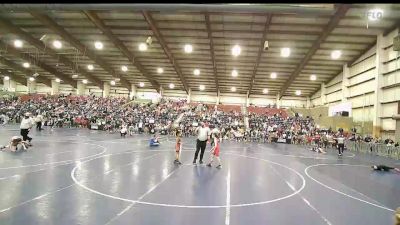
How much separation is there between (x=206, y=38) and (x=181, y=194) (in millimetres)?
25122

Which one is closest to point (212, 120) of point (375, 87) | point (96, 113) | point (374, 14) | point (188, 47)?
point (188, 47)

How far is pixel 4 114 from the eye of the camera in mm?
41125

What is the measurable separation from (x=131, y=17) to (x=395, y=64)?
2299 cm

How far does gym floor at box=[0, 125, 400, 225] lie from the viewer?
21.5 ft

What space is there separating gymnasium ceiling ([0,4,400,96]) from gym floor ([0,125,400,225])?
34.7ft

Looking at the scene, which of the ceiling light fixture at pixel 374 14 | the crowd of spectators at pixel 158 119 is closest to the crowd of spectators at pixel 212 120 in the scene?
the crowd of spectators at pixel 158 119

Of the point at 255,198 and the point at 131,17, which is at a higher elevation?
the point at 131,17

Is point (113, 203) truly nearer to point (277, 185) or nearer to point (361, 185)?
point (277, 185)

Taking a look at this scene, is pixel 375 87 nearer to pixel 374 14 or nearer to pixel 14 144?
pixel 374 14

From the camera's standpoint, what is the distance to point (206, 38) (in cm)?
3178

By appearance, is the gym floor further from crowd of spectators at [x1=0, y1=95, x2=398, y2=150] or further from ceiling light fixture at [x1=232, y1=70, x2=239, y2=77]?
ceiling light fixture at [x1=232, y1=70, x2=239, y2=77]

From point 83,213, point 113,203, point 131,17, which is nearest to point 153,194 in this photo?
point 113,203

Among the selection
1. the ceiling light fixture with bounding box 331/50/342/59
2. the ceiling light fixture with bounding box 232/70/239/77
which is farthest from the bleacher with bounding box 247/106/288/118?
the ceiling light fixture with bounding box 331/50/342/59

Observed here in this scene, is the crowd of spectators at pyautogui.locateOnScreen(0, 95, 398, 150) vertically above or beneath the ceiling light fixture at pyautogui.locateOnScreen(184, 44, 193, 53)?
beneath
